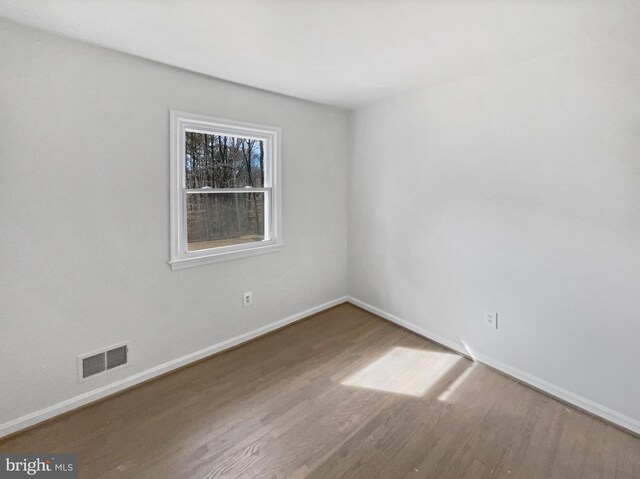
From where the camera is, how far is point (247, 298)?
2.84 metres

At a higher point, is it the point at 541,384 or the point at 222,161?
the point at 222,161

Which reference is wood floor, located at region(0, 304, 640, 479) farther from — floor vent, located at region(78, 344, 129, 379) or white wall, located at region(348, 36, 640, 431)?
white wall, located at region(348, 36, 640, 431)

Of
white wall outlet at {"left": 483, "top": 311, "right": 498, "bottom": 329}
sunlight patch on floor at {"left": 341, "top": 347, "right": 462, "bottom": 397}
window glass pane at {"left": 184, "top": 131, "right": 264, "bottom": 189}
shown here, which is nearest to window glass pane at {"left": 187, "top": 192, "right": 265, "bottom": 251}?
window glass pane at {"left": 184, "top": 131, "right": 264, "bottom": 189}

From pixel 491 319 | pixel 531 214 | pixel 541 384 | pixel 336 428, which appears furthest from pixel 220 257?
pixel 541 384

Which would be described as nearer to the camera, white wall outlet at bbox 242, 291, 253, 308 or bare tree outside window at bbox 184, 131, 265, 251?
bare tree outside window at bbox 184, 131, 265, 251

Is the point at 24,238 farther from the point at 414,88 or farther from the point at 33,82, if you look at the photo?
the point at 414,88

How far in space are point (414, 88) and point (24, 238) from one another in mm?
3004

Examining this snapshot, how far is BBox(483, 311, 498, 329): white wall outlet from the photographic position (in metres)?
2.42

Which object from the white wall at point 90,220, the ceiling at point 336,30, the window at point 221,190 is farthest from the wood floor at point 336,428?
the ceiling at point 336,30

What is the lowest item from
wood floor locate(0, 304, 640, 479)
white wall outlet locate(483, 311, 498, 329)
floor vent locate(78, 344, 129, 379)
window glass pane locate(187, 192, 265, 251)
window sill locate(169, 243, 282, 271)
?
wood floor locate(0, 304, 640, 479)

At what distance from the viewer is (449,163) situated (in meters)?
2.61

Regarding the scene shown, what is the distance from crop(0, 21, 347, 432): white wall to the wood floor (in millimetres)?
350

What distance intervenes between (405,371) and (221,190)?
212 centimetres

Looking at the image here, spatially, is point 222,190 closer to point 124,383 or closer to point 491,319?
point 124,383
